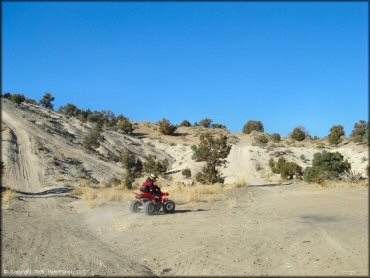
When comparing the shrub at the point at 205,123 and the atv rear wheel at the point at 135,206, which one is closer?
the atv rear wheel at the point at 135,206

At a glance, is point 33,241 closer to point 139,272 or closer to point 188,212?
point 139,272

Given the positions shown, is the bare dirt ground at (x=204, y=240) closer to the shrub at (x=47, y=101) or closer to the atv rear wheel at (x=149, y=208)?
the atv rear wheel at (x=149, y=208)

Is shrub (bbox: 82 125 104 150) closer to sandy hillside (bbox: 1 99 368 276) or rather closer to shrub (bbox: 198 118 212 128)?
sandy hillside (bbox: 1 99 368 276)

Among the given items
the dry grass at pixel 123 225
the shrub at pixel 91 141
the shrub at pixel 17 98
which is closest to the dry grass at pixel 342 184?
the dry grass at pixel 123 225

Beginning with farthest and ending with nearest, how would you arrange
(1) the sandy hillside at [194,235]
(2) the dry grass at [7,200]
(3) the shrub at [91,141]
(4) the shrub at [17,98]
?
1. (4) the shrub at [17,98]
2. (3) the shrub at [91,141]
3. (2) the dry grass at [7,200]
4. (1) the sandy hillside at [194,235]

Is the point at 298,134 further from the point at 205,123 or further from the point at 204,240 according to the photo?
the point at 204,240

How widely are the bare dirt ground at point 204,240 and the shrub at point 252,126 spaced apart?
229ft

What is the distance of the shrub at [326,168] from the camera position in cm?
2567

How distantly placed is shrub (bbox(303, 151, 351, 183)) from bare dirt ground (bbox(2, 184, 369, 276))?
581cm

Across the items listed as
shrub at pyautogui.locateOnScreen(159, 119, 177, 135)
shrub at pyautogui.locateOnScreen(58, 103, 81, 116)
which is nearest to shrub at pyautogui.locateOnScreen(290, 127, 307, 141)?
shrub at pyautogui.locateOnScreen(159, 119, 177, 135)

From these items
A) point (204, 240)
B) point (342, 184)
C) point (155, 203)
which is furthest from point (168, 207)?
point (342, 184)

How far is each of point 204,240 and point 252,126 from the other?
79.9m

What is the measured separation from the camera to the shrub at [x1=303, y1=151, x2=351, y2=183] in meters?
25.7
